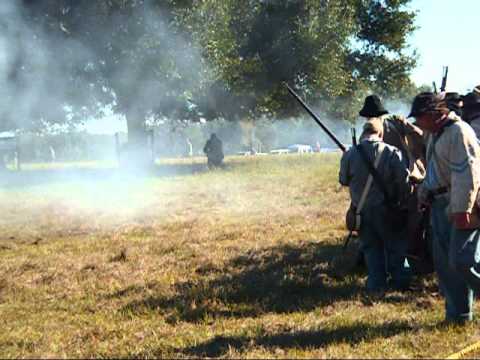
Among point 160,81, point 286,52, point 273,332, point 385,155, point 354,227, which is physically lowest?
point 273,332

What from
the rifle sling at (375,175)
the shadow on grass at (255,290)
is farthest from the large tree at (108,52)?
the rifle sling at (375,175)

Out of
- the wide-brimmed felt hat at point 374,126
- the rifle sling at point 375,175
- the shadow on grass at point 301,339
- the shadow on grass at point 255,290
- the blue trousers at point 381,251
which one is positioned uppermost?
the wide-brimmed felt hat at point 374,126

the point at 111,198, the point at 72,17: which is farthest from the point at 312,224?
the point at 72,17

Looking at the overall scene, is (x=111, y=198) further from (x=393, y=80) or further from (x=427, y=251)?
(x=393, y=80)

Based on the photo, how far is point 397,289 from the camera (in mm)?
5645

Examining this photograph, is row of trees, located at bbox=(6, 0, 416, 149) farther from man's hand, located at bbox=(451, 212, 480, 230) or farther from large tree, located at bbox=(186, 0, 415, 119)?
man's hand, located at bbox=(451, 212, 480, 230)

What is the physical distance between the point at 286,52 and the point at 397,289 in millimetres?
21192

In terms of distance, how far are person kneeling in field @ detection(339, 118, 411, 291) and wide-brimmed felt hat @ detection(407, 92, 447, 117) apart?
110 centimetres

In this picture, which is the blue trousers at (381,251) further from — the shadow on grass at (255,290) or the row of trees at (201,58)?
the row of trees at (201,58)

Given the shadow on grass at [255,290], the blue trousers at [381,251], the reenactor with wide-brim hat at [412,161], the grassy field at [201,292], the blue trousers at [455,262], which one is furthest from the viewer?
the reenactor with wide-brim hat at [412,161]

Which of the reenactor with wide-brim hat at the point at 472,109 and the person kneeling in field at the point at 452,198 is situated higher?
the reenactor with wide-brim hat at the point at 472,109

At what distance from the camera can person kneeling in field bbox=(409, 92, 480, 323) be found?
4.17 m

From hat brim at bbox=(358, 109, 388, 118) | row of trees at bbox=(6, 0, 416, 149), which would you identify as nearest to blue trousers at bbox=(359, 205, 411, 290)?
hat brim at bbox=(358, 109, 388, 118)

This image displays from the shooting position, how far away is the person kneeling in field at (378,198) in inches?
220
